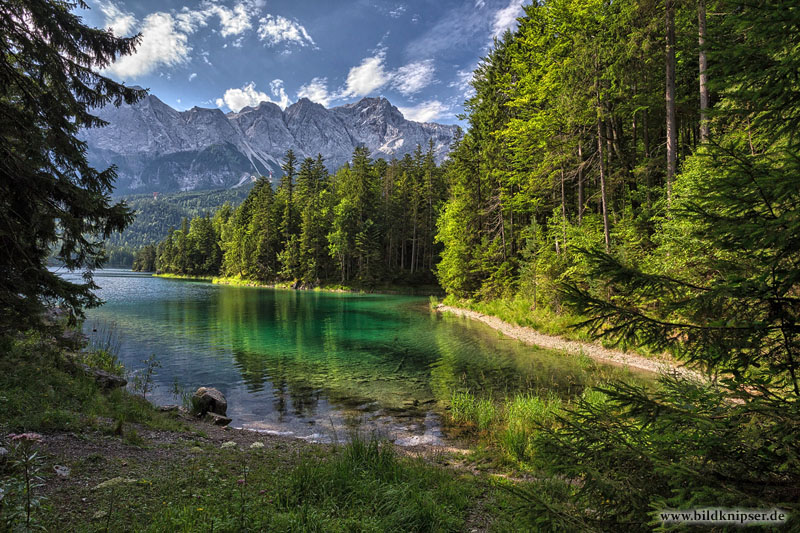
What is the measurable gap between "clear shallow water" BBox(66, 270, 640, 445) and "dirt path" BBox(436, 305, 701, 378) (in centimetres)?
96

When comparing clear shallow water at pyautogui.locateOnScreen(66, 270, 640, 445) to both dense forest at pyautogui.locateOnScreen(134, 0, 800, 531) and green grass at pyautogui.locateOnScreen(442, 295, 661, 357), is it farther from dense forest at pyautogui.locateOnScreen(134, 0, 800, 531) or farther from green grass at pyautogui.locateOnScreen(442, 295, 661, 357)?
Answer: dense forest at pyautogui.locateOnScreen(134, 0, 800, 531)

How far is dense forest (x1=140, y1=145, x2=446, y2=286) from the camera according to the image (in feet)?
194

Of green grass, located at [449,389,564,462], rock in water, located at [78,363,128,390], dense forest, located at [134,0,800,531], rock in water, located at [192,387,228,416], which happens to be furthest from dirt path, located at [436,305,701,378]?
rock in water, located at [78,363,128,390]

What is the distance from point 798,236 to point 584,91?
18459 millimetres

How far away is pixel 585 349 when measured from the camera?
1605cm

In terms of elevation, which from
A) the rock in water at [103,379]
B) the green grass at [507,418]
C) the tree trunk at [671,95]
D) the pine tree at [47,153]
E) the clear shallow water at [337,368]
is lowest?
the clear shallow water at [337,368]

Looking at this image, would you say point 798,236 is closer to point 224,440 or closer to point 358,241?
point 224,440

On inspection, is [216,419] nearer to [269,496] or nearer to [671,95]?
[269,496]

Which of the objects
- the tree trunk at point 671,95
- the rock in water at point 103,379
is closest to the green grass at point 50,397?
the rock in water at point 103,379

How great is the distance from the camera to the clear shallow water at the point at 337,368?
33.3 ft

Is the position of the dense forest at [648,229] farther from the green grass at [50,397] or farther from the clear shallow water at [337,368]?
the green grass at [50,397]

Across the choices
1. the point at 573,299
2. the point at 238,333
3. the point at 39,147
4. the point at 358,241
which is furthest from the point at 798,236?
the point at 358,241

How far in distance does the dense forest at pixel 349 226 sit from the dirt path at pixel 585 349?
3511 centimetres

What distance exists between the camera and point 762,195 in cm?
220
